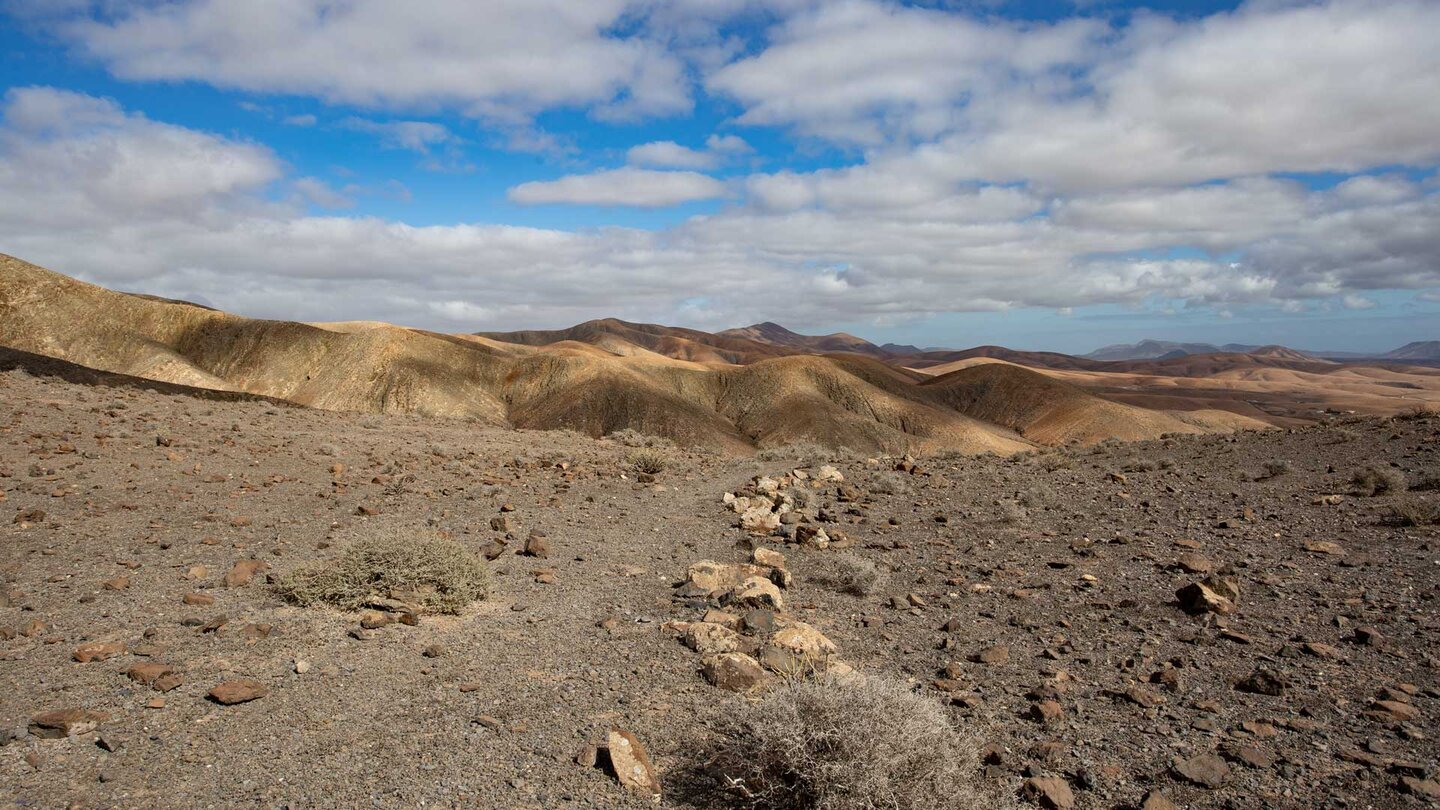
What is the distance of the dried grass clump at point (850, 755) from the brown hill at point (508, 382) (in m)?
57.1

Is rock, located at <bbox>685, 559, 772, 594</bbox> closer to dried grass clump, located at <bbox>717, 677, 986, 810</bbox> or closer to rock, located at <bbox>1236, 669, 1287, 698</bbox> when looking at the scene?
dried grass clump, located at <bbox>717, 677, 986, 810</bbox>

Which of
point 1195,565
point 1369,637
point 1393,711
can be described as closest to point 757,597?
point 1393,711

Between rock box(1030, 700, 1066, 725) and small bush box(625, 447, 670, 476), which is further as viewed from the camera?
small bush box(625, 447, 670, 476)

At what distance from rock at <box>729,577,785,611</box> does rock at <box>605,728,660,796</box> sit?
2998 mm

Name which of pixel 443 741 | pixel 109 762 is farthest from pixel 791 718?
pixel 109 762

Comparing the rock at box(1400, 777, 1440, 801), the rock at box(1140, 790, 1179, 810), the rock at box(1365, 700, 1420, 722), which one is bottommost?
the rock at box(1140, 790, 1179, 810)

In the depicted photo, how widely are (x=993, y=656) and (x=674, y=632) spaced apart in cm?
289

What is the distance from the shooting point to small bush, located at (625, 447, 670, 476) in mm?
17370

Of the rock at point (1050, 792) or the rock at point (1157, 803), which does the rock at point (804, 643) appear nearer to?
the rock at point (1050, 792)

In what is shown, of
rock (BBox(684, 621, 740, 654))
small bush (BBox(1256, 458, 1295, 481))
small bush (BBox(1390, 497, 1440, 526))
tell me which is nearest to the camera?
rock (BBox(684, 621, 740, 654))

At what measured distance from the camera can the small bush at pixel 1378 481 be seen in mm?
10781

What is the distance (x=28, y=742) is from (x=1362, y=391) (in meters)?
206

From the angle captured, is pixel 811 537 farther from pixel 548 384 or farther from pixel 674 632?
pixel 548 384

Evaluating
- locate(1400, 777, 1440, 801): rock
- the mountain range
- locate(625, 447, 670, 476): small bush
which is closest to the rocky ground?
locate(1400, 777, 1440, 801): rock
